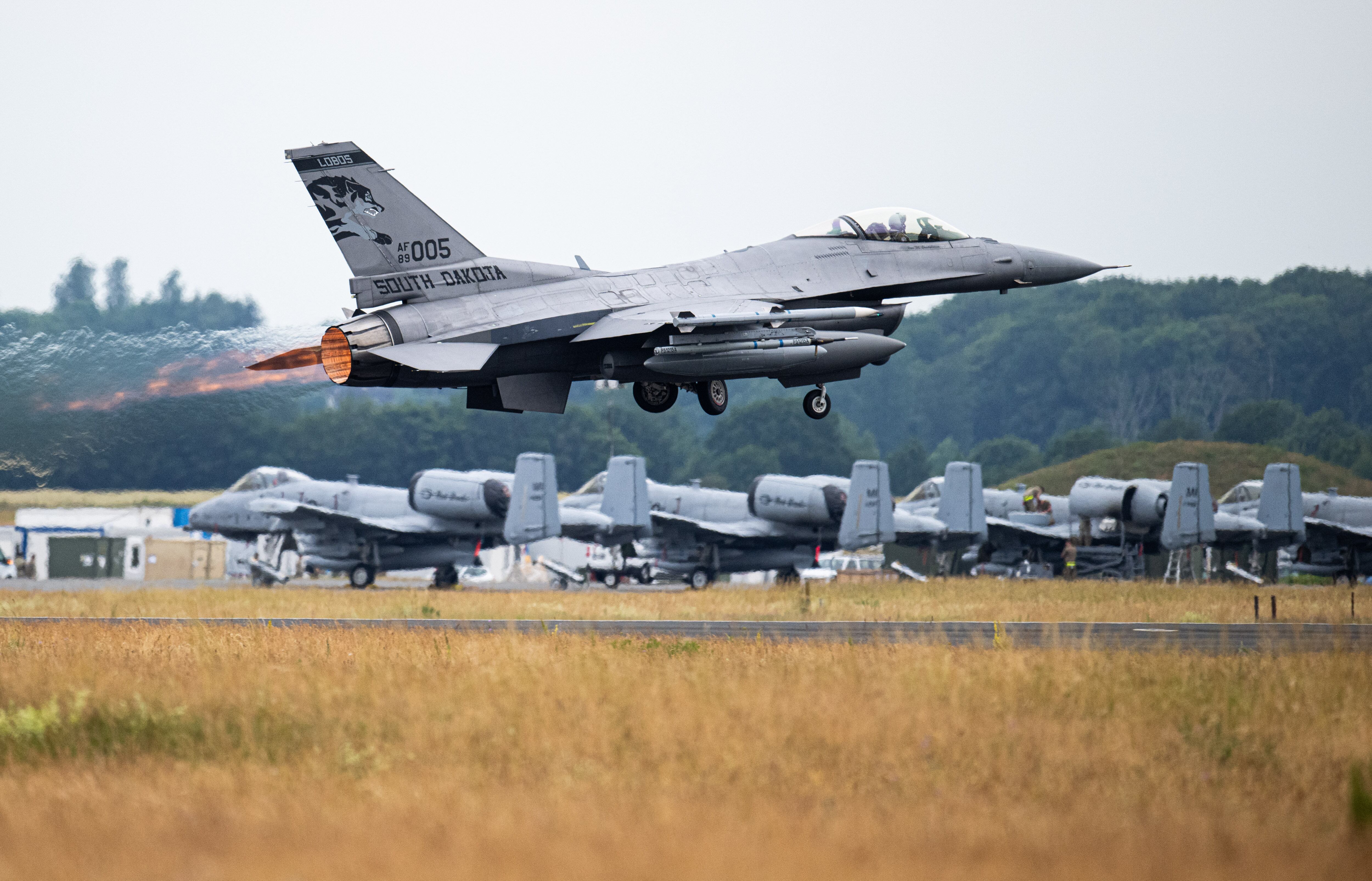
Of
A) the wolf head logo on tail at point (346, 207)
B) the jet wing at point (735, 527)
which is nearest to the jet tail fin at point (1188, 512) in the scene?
the jet wing at point (735, 527)

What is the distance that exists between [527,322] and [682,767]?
8222mm

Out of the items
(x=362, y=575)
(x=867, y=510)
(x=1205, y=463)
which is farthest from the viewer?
(x=1205, y=463)

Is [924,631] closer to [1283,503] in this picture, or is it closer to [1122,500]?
[1122,500]

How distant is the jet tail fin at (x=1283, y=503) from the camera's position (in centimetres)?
5306

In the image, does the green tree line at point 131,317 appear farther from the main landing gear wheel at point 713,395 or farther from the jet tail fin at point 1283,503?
the jet tail fin at point 1283,503

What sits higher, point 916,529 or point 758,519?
point 758,519

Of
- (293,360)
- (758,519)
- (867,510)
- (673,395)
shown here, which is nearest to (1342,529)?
(867,510)

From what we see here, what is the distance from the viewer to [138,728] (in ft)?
37.3

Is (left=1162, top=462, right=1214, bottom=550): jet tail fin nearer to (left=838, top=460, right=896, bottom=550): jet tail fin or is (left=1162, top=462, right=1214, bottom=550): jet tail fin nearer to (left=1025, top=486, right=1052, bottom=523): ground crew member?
(left=1025, top=486, right=1052, bottom=523): ground crew member

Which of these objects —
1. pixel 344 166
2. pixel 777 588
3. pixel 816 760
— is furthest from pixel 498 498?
pixel 816 760

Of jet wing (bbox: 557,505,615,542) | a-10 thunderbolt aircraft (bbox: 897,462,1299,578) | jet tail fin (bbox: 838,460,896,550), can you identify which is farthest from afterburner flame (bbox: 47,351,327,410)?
a-10 thunderbolt aircraft (bbox: 897,462,1299,578)

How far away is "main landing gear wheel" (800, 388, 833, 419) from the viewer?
18.6 meters

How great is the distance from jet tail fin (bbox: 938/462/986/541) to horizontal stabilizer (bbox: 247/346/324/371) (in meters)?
39.3

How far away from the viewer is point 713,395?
18.6 m
